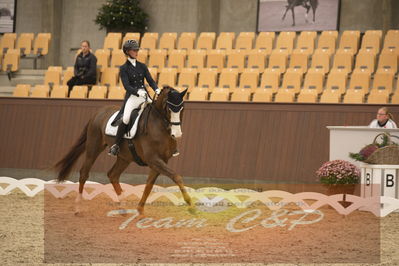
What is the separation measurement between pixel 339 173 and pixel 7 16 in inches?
564

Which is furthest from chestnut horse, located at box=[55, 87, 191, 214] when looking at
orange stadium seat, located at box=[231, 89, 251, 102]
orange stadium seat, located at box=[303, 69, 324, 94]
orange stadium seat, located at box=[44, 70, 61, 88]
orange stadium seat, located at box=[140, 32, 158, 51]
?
orange stadium seat, located at box=[140, 32, 158, 51]

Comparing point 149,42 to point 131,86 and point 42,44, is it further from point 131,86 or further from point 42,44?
point 131,86

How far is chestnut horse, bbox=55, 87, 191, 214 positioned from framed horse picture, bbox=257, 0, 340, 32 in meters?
9.10

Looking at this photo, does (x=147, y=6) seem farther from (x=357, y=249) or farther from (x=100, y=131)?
(x=357, y=249)

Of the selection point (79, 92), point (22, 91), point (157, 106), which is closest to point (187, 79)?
point (79, 92)

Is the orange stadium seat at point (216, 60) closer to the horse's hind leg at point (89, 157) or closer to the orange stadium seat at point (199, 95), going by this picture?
the orange stadium seat at point (199, 95)

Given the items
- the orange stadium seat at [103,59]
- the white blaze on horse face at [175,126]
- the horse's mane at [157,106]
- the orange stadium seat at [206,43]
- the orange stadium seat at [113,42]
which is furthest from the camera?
the orange stadium seat at [113,42]

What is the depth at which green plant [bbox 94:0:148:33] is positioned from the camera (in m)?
17.3

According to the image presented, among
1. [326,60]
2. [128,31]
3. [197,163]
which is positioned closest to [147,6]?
A: [128,31]

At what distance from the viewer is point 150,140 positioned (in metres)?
7.24

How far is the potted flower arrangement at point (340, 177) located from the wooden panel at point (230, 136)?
1470mm

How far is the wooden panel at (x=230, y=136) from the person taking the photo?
9.87 m

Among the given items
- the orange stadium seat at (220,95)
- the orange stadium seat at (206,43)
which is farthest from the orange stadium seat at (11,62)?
the orange stadium seat at (220,95)

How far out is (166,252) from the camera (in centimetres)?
548
